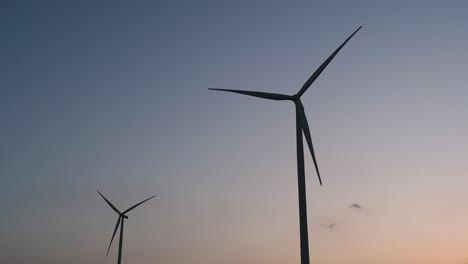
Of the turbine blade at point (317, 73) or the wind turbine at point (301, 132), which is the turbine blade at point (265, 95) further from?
the turbine blade at point (317, 73)

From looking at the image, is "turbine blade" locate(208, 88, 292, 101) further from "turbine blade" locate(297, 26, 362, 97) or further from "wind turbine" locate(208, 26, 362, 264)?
"turbine blade" locate(297, 26, 362, 97)

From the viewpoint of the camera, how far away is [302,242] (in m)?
37.8

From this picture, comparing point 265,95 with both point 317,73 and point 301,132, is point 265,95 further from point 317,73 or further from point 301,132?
point 301,132

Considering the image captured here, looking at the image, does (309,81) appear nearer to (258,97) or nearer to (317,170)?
(258,97)

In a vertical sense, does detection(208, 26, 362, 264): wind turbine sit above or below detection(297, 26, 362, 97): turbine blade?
below

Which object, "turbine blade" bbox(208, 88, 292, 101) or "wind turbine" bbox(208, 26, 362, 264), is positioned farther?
"turbine blade" bbox(208, 88, 292, 101)

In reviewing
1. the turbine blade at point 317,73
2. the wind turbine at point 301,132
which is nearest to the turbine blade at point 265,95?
the wind turbine at point 301,132

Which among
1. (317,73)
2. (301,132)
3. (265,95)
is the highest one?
(317,73)

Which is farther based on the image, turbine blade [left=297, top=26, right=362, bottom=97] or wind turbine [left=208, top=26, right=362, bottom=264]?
turbine blade [left=297, top=26, right=362, bottom=97]

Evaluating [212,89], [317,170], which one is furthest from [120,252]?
[317,170]

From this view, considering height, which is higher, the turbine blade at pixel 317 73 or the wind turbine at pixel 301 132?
the turbine blade at pixel 317 73

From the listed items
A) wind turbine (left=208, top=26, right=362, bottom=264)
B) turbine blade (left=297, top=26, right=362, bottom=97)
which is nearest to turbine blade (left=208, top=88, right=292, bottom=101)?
wind turbine (left=208, top=26, right=362, bottom=264)

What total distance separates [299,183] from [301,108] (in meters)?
10.1

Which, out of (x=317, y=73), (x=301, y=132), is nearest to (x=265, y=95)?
(x=317, y=73)
